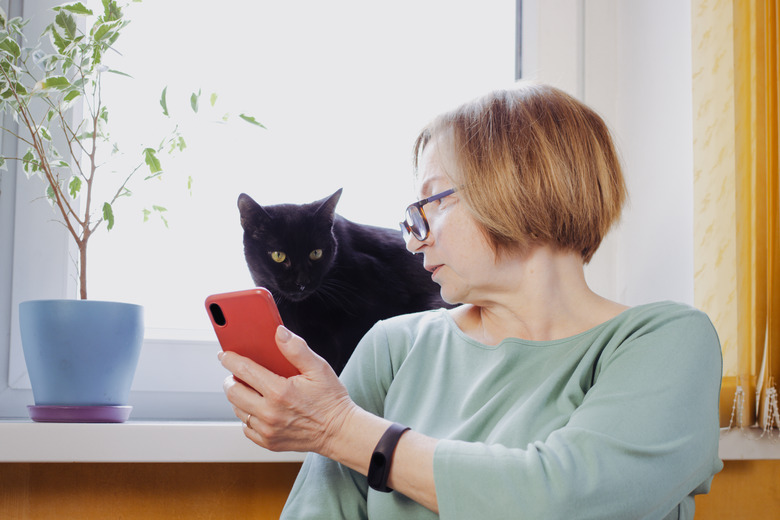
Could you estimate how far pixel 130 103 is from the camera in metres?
1.35

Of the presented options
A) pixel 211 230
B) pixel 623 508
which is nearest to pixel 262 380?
pixel 623 508

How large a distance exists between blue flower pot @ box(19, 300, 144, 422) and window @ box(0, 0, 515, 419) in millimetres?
257

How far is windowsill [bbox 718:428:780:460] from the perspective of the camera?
115cm

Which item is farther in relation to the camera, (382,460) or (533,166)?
(533,166)

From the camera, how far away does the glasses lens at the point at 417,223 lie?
94 cm

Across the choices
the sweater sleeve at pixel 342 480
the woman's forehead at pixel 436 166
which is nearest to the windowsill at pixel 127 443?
the sweater sleeve at pixel 342 480

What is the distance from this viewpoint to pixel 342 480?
2.91 feet

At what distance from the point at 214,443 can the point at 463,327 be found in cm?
42

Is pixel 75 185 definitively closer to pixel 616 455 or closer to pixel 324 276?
pixel 324 276

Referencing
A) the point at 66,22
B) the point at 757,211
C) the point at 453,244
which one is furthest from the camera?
the point at 757,211

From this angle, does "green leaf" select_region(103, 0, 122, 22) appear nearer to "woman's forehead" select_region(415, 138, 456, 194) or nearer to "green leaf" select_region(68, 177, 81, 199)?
"green leaf" select_region(68, 177, 81, 199)

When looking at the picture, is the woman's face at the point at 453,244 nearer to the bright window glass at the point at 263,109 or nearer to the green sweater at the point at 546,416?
the green sweater at the point at 546,416

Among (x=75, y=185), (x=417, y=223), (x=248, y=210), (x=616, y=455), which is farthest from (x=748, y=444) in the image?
(x=75, y=185)

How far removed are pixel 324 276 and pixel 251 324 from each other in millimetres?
482
